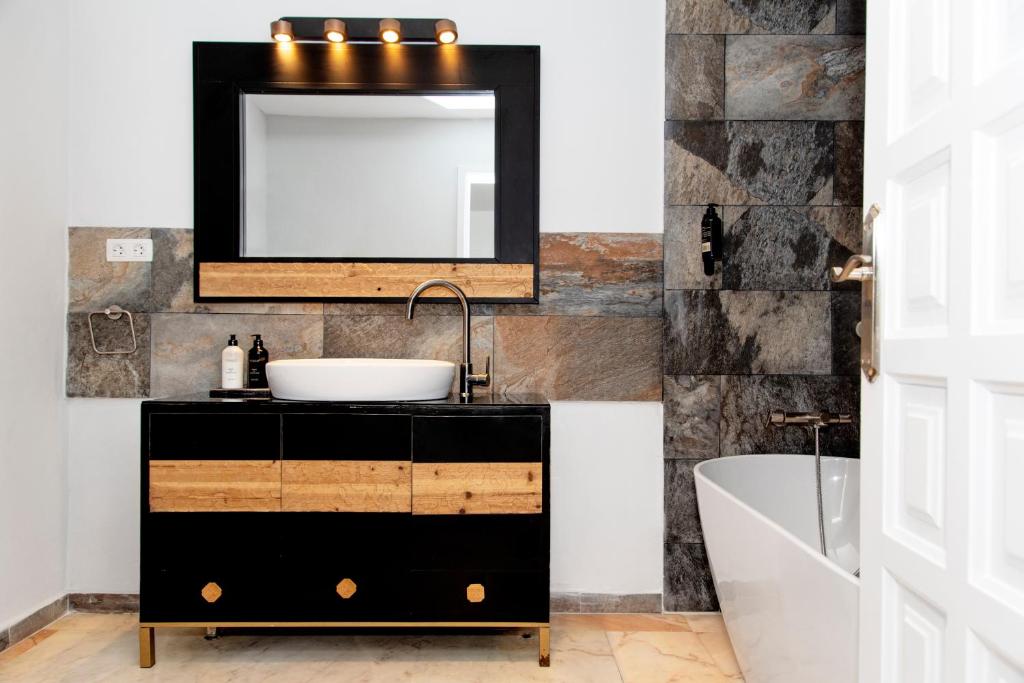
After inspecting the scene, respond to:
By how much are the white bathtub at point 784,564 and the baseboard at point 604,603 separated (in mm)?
501

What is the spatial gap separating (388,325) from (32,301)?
113 cm

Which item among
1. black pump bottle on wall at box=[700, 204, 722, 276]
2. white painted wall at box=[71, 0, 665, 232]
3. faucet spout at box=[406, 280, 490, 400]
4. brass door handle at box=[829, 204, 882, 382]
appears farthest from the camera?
white painted wall at box=[71, 0, 665, 232]

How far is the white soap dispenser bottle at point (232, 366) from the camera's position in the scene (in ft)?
7.48

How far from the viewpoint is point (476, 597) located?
1925 millimetres

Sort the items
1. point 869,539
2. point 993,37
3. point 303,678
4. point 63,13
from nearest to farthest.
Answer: point 993,37 → point 869,539 → point 303,678 → point 63,13

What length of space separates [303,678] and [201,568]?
0.42 m

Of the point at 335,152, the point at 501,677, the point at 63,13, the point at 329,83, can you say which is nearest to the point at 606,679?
the point at 501,677

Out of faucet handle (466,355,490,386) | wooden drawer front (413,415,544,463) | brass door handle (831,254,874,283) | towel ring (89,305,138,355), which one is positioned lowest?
wooden drawer front (413,415,544,463)

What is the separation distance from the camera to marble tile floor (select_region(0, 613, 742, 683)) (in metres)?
1.91

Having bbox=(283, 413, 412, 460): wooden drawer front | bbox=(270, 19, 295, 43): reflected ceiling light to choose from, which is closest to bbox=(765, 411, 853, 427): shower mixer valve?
bbox=(283, 413, 412, 460): wooden drawer front

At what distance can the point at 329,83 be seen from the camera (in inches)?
93.5

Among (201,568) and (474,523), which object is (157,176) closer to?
(201,568)

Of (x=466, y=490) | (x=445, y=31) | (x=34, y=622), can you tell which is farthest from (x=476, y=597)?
(x=445, y=31)

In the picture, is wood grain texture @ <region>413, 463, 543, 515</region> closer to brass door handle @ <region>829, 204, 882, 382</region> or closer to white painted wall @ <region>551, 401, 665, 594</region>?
white painted wall @ <region>551, 401, 665, 594</region>
